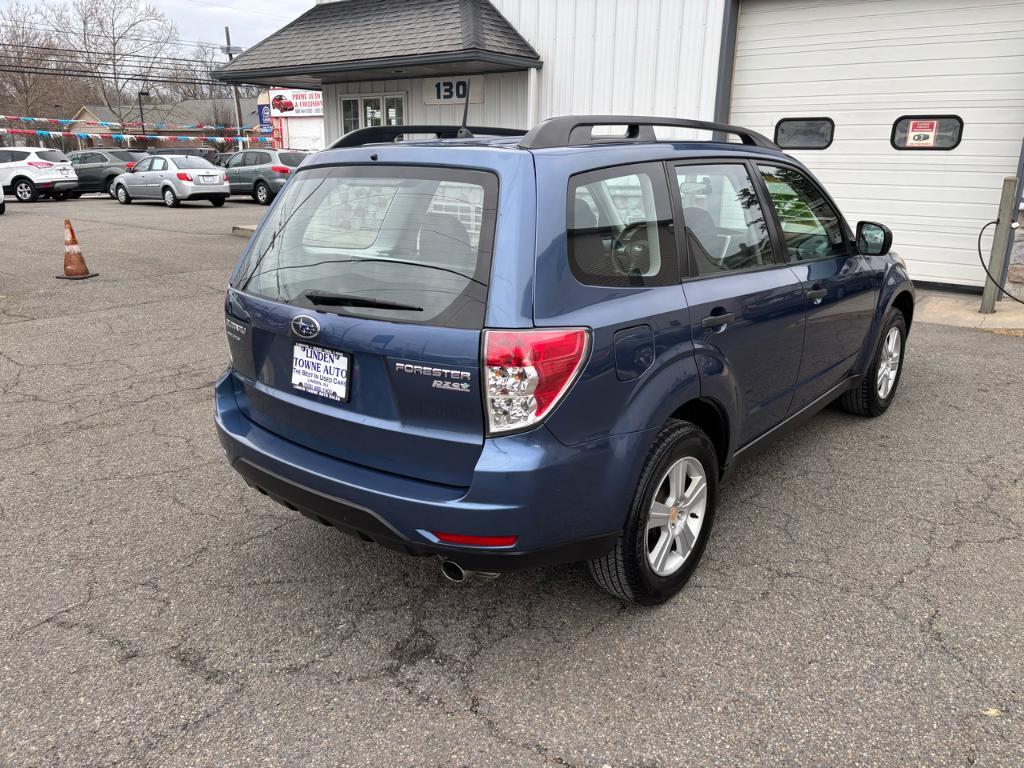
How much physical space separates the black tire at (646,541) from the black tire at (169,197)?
22232 mm

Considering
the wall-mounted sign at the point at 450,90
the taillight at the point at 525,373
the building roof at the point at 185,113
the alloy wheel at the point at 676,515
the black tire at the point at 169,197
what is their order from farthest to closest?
the building roof at the point at 185,113 → the black tire at the point at 169,197 → the wall-mounted sign at the point at 450,90 → the alloy wheel at the point at 676,515 → the taillight at the point at 525,373

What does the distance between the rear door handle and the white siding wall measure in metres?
7.94

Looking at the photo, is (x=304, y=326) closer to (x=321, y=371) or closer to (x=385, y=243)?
(x=321, y=371)

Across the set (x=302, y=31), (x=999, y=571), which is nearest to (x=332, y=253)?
(x=999, y=571)

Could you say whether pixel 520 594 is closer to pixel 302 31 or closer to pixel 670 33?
pixel 670 33

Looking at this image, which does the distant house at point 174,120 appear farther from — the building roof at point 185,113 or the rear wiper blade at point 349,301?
the rear wiper blade at point 349,301

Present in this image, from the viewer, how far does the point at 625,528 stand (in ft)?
8.85

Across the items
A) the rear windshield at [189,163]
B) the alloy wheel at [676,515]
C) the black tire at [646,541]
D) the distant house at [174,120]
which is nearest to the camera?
the black tire at [646,541]

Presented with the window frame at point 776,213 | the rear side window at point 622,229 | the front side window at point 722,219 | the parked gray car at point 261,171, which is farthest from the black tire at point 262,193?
the rear side window at point 622,229

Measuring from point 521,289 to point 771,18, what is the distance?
29.8 ft

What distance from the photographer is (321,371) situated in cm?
271

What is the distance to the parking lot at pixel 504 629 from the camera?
2346 mm

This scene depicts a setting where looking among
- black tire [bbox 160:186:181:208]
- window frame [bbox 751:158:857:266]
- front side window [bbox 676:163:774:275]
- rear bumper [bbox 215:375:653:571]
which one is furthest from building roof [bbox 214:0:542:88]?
rear bumper [bbox 215:375:653:571]

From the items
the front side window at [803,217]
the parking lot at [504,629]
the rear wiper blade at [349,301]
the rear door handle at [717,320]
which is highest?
the front side window at [803,217]
